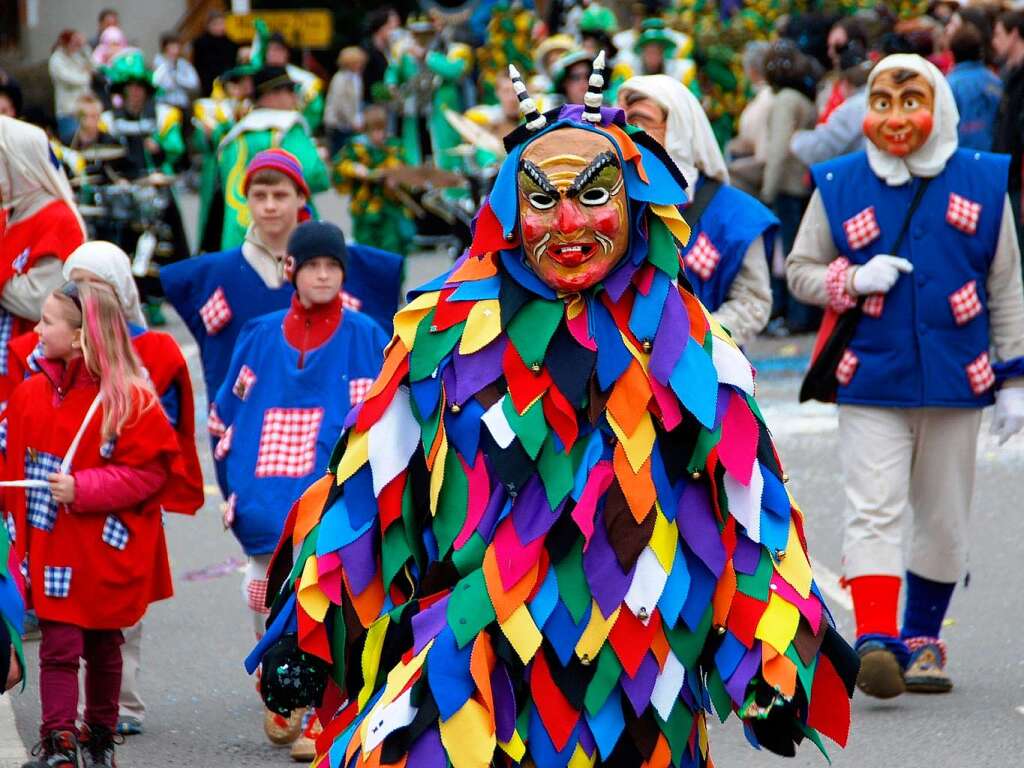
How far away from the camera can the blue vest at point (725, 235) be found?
21.9ft

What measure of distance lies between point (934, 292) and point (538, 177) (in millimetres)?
2640

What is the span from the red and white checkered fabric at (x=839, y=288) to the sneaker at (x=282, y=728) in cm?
213

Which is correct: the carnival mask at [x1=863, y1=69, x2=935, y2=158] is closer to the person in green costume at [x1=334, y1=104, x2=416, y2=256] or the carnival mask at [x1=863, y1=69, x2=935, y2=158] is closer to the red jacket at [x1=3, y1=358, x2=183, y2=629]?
the red jacket at [x1=3, y1=358, x2=183, y2=629]

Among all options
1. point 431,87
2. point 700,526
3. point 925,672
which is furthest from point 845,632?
point 431,87

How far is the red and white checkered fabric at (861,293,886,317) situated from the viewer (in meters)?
6.65

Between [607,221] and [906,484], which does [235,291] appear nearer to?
[906,484]

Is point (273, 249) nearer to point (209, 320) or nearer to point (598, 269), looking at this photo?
point (209, 320)

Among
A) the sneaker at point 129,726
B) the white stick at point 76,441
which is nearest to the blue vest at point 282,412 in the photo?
the white stick at point 76,441

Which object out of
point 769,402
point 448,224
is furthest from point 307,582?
point 448,224

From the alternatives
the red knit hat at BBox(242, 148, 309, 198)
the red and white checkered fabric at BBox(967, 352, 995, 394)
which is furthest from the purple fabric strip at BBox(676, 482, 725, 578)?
the red knit hat at BBox(242, 148, 309, 198)

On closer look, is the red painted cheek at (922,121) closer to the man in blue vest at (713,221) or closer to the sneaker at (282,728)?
the man in blue vest at (713,221)

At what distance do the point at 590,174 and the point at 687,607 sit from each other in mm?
901

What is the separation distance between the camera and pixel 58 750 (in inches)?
223

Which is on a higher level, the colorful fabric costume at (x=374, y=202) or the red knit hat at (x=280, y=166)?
the red knit hat at (x=280, y=166)
